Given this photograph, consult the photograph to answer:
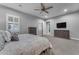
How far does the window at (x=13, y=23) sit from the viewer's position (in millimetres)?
1697

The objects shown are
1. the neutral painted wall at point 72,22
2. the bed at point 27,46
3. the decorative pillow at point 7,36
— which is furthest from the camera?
the neutral painted wall at point 72,22

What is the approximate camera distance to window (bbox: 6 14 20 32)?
1697 millimetres

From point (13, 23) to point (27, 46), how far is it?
0.63 meters

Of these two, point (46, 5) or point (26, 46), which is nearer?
point (26, 46)

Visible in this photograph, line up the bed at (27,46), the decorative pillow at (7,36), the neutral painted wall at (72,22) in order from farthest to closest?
the neutral painted wall at (72,22), the decorative pillow at (7,36), the bed at (27,46)

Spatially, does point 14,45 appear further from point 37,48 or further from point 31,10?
point 31,10

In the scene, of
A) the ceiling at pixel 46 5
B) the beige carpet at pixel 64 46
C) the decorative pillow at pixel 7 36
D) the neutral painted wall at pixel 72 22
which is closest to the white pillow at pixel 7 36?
the decorative pillow at pixel 7 36

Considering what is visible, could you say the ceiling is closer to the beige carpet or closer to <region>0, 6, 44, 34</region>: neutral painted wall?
<region>0, 6, 44, 34</region>: neutral painted wall

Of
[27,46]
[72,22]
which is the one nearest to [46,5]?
[72,22]

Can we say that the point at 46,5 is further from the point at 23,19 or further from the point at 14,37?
the point at 14,37

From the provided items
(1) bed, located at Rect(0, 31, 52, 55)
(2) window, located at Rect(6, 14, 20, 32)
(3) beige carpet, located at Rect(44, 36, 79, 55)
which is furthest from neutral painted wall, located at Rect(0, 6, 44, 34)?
(3) beige carpet, located at Rect(44, 36, 79, 55)

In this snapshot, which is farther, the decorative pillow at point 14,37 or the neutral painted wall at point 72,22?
the neutral painted wall at point 72,22

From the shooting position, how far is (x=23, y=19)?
1844 millimetres

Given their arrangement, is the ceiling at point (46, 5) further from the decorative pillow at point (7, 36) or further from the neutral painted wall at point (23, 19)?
the decorative pillow at point (7, 36)
